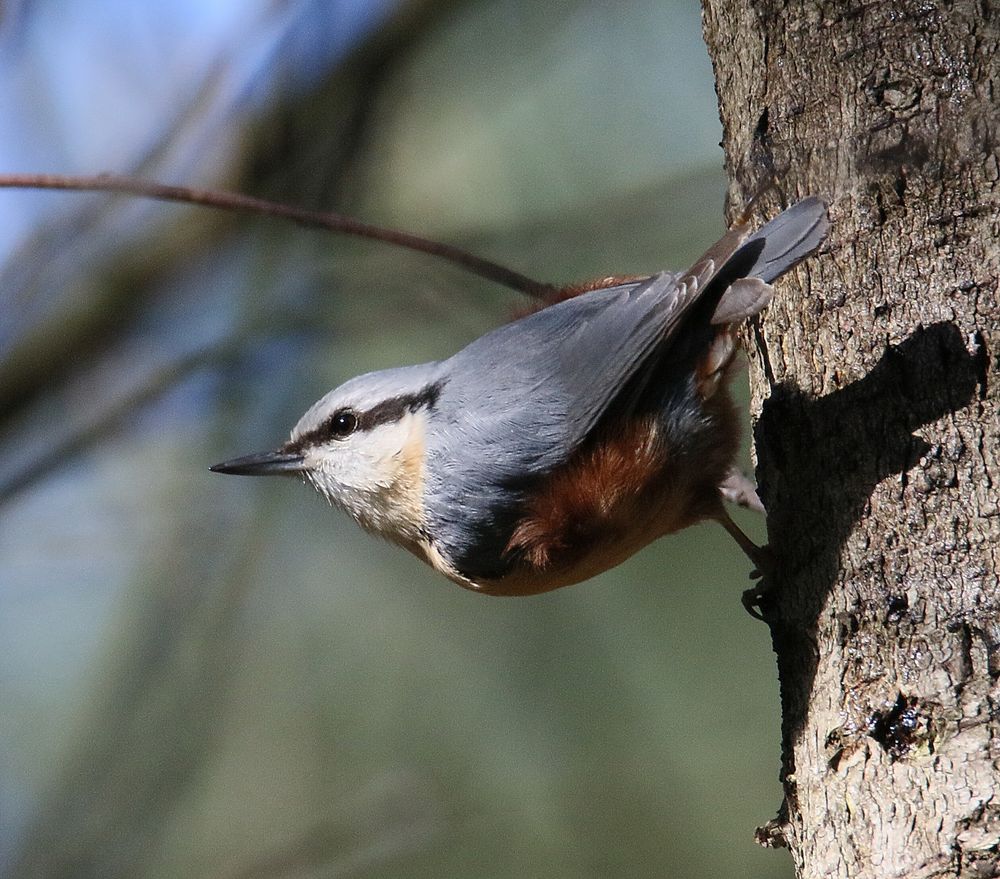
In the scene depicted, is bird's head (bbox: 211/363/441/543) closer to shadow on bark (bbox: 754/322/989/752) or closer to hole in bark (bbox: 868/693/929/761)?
shadow on bark (bbox: 754/322/989/752)

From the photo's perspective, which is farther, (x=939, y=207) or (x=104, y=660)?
(x=104, y=660)

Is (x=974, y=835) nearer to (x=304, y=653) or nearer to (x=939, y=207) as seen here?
(x=939, y=207)

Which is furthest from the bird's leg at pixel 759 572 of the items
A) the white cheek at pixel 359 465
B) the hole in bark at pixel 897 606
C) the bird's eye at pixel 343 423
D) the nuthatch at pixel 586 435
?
the bird's eye at pixel 343 423

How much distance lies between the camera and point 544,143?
5984mm

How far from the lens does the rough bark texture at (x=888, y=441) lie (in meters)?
1.77

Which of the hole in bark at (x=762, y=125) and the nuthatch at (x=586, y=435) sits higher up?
the hole in bark at (x=762, y=125)

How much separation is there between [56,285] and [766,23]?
7.95ft

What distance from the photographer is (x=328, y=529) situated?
19.3 ft

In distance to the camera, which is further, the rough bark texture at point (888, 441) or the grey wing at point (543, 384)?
the grey wing at point (543, 384)

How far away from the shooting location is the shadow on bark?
1869 millimetres

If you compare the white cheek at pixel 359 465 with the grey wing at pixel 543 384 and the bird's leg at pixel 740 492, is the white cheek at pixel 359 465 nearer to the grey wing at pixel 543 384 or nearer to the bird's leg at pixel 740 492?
the grey wing at pixel 543 384

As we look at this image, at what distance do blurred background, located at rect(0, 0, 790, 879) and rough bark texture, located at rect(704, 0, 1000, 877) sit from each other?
1.22 meters

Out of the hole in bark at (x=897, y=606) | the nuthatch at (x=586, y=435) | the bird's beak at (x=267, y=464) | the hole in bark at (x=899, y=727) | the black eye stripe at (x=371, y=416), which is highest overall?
the black eye stripe at (x=371, y=416)

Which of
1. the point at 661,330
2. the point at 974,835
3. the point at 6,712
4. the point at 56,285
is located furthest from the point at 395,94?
the point at 6,712
